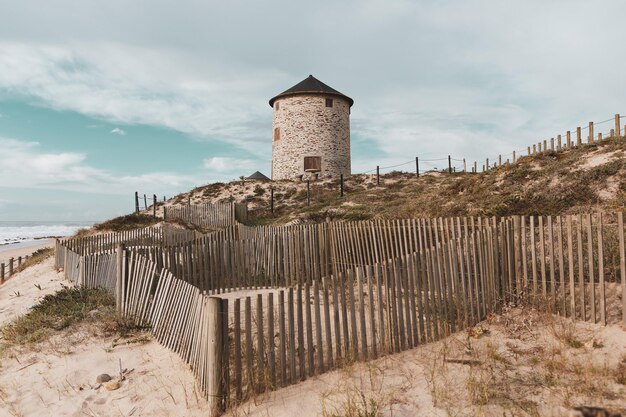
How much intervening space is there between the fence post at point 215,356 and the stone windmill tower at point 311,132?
30747 mm

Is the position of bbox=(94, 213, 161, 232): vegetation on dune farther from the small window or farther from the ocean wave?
the ocean wave

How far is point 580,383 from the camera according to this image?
420 cm

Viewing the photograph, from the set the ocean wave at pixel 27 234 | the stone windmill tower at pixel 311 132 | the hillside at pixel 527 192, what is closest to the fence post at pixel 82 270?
the hillside at pixel 527 192

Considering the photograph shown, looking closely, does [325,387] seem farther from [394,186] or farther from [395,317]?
[394,186]

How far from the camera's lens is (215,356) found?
4125mm

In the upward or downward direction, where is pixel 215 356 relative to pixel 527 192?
downward

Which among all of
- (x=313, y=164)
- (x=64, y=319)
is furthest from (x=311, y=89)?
(x=64, y=319)

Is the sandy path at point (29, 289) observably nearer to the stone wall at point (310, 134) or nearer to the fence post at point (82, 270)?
the fence post at point (82, 270)

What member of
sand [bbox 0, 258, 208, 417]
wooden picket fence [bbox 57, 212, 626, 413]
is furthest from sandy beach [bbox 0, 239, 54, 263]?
sand [bbox 0, 258, 208, 417]

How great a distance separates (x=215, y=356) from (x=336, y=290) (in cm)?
163

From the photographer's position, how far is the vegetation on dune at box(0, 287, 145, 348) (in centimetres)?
662

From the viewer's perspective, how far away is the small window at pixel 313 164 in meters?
34.6

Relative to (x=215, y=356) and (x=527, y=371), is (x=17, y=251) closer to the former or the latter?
(x=215, y=356)

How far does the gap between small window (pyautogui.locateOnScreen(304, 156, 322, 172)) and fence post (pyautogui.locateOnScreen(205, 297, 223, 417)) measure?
30739 mm
